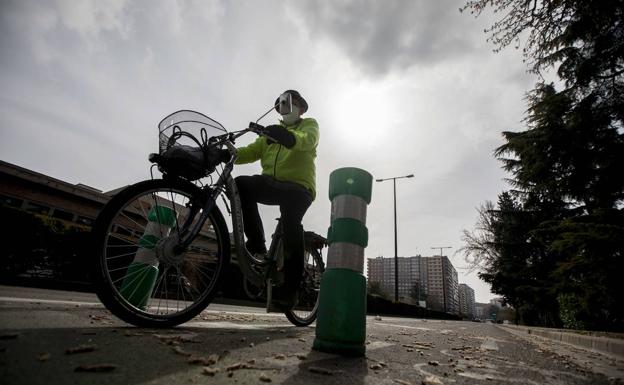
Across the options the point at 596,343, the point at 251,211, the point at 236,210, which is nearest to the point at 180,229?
the point at 236,210

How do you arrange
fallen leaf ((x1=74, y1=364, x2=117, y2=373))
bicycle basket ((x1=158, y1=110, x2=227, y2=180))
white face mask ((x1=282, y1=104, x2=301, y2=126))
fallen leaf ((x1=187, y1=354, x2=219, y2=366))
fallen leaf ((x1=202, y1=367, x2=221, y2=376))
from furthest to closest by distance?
white face mask ((x1=282, y1=104, x2=301, y2=126))
bicycle basket ((x1=158, y1=110, x2=227, y2=180))
fallen leaf ((x1=187, y1=354, x2=219, y2=366))
fallen leaf ((x1=202, y1=367, x2=221, y2=376))
fallen leaf ((x1=74, y1=364, x2=117, y2=373))

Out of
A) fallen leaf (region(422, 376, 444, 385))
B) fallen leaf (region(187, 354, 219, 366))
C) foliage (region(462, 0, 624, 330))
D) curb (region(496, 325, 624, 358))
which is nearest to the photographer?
fallen leaf (region(187, 354, 219, 366))

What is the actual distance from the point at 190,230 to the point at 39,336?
1.12m

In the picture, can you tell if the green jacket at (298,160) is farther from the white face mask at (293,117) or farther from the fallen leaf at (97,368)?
the fallen leaf at (97,368)

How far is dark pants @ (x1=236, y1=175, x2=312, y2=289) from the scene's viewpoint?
3014 millimetres

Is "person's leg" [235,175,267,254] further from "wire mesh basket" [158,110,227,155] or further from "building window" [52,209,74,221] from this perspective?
"building window" [52,209,74,221]

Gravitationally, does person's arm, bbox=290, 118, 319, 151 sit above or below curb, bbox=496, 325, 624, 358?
above

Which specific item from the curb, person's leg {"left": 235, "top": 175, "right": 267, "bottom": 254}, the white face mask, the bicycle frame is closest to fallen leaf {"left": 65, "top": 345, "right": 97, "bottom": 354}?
the bicycle frame

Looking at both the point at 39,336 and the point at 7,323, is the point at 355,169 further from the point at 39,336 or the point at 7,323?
the point at 7,323

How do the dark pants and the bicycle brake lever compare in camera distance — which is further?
the dark pants

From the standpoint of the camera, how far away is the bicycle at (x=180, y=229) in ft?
6.62

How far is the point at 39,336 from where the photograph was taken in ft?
4.55

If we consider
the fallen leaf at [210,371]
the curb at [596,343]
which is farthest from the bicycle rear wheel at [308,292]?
the curb at [596,343]

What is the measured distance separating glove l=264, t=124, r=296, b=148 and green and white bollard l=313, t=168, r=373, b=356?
0.54 meters
